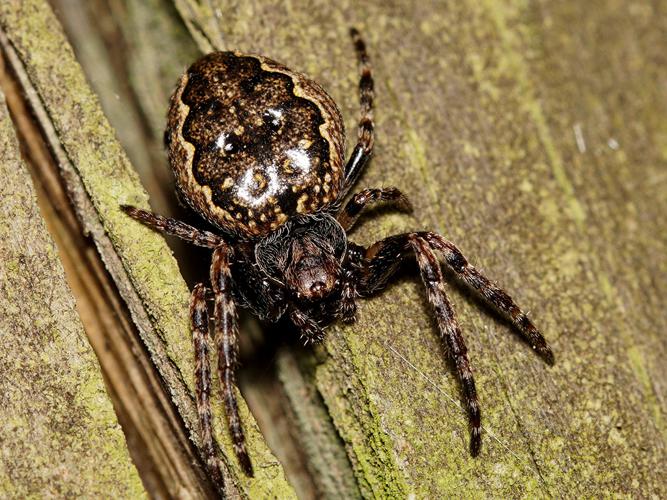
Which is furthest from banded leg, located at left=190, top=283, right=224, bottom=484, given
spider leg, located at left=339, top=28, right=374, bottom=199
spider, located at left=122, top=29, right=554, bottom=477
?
spider leg, located at left=339, top=28, right=374, bottom=199

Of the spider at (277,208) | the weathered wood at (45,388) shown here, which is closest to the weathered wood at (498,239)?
the spider at (277,208)

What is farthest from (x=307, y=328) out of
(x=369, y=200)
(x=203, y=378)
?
(x=369, y=200)

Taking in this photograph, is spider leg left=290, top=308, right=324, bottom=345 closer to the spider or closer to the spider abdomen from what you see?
the spider

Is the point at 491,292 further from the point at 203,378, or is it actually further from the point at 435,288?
the point at 203,378

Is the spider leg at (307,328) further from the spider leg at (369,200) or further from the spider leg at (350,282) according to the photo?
the spider leg at (369,200)

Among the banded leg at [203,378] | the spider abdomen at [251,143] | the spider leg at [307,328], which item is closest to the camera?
the banded leg at [203,378]

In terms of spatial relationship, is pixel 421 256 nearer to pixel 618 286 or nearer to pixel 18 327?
pixel 618 286
